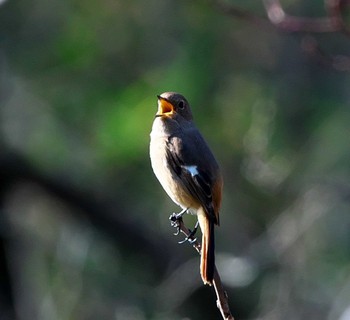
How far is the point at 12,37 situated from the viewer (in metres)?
12.3

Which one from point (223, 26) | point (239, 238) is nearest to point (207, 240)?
point (239, 238)

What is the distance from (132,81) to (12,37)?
1.34 metres

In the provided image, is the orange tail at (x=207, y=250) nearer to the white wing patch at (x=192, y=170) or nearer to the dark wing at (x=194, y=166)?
the dark wing at (x=194, y=166)

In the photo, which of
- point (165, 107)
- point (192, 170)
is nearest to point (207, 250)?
point (192, 170)

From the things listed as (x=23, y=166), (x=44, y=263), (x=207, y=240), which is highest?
(x=207, y=240)

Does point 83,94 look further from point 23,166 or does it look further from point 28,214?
point 23,166

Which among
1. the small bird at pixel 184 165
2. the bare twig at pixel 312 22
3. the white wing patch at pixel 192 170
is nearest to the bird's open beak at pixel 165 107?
the small bird at pixel 184 165

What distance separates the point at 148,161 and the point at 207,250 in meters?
6.50

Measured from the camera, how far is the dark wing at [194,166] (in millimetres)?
5688

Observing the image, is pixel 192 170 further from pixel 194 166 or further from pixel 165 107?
pixel 165 107

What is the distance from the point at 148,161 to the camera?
11562mm

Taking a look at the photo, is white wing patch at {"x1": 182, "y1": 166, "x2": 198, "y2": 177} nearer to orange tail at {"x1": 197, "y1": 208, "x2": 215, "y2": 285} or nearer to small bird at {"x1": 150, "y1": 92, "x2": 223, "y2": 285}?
small bird at {"x1": 150, "y1": 92, "x2": 223, "y2": 285}

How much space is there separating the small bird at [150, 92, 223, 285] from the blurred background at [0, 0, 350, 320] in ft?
3.48

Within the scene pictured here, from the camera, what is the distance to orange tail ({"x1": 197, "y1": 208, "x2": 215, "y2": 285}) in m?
4.71
